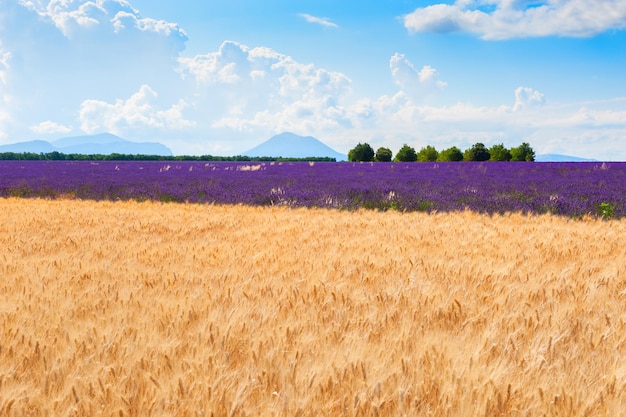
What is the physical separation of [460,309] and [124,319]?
1990mm

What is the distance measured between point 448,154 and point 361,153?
13.8 metres

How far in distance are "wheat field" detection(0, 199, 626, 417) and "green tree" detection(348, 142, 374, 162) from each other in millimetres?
70368

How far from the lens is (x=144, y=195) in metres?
14.9

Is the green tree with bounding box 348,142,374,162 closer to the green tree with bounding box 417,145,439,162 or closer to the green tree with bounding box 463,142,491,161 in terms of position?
the green tree with bounding box 417,145,439,162

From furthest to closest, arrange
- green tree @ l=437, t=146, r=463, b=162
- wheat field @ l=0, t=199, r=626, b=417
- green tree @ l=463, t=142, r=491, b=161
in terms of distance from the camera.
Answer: green tree @ l=437, t=146, r=463, b=162
green tree @ l=463, t=142, r=491, b=161
wheat field @ l=0, t=199, r=626, b=417

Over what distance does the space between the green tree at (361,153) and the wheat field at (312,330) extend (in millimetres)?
70368

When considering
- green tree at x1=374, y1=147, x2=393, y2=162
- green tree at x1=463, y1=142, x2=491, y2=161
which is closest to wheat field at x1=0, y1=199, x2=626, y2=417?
green tree at x1=463, y1=142, x2=491, y2=161

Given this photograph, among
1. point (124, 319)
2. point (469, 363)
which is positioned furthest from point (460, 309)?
→ point (124, 319)

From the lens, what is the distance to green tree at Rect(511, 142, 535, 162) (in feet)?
230

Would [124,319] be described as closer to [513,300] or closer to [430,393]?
[430,393]

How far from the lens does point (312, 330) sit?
2451 mm

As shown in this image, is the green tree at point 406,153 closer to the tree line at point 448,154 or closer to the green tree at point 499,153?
the tree line at point 448,154

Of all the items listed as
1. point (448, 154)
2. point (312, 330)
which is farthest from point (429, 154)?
point (312, 330)

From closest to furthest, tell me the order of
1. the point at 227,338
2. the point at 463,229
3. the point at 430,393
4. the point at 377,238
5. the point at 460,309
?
the point at 430,393, the point at 227,338, the point at 460,309, the point at 377,238, the point at 463,229
